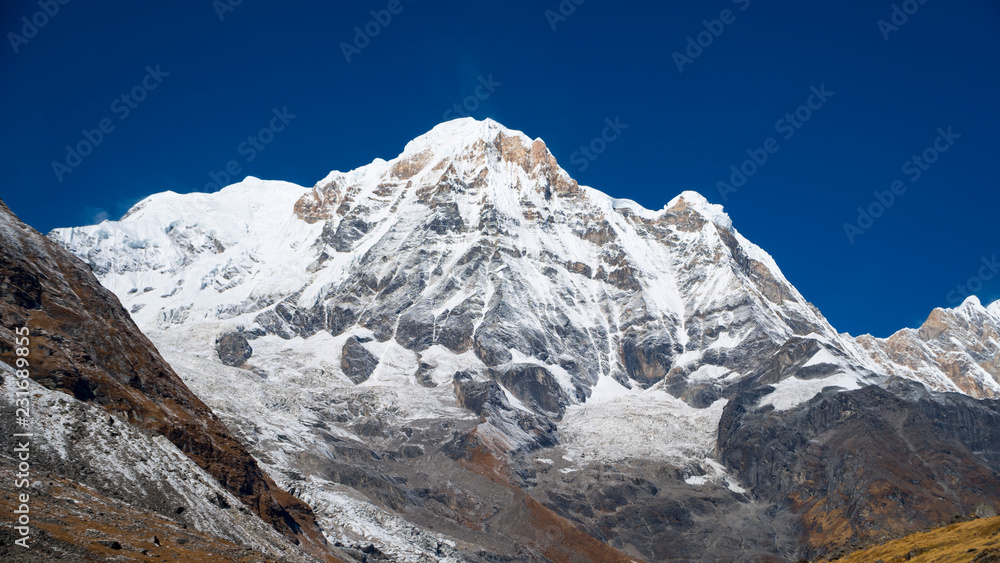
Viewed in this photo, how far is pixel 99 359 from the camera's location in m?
135

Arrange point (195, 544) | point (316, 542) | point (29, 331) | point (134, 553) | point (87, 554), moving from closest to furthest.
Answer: point (87, 554)
point (134, 553)
point (195, 544)
point (29, 331)
point (316, 542)

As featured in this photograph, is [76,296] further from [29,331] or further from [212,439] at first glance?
[212,439]

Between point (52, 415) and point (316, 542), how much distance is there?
68.9m

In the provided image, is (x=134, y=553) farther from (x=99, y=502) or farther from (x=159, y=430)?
(x=159, y=430)

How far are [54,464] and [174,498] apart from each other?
1593 centimetres

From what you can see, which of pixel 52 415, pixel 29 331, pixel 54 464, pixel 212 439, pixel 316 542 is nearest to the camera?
pixel 54 464

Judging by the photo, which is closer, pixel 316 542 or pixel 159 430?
pixel 159 430

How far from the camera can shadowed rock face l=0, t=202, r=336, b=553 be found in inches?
4793

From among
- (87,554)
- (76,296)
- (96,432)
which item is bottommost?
(87,554)

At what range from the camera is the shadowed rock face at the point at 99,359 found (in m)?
122

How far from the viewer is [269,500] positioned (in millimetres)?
147500

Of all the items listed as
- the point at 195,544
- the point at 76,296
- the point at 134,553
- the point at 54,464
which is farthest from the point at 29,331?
the point at 134,553

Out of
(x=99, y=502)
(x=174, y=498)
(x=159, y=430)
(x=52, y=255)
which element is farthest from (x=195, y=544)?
(x=52, y=255)

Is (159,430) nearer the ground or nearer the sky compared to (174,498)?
nearer the sky
